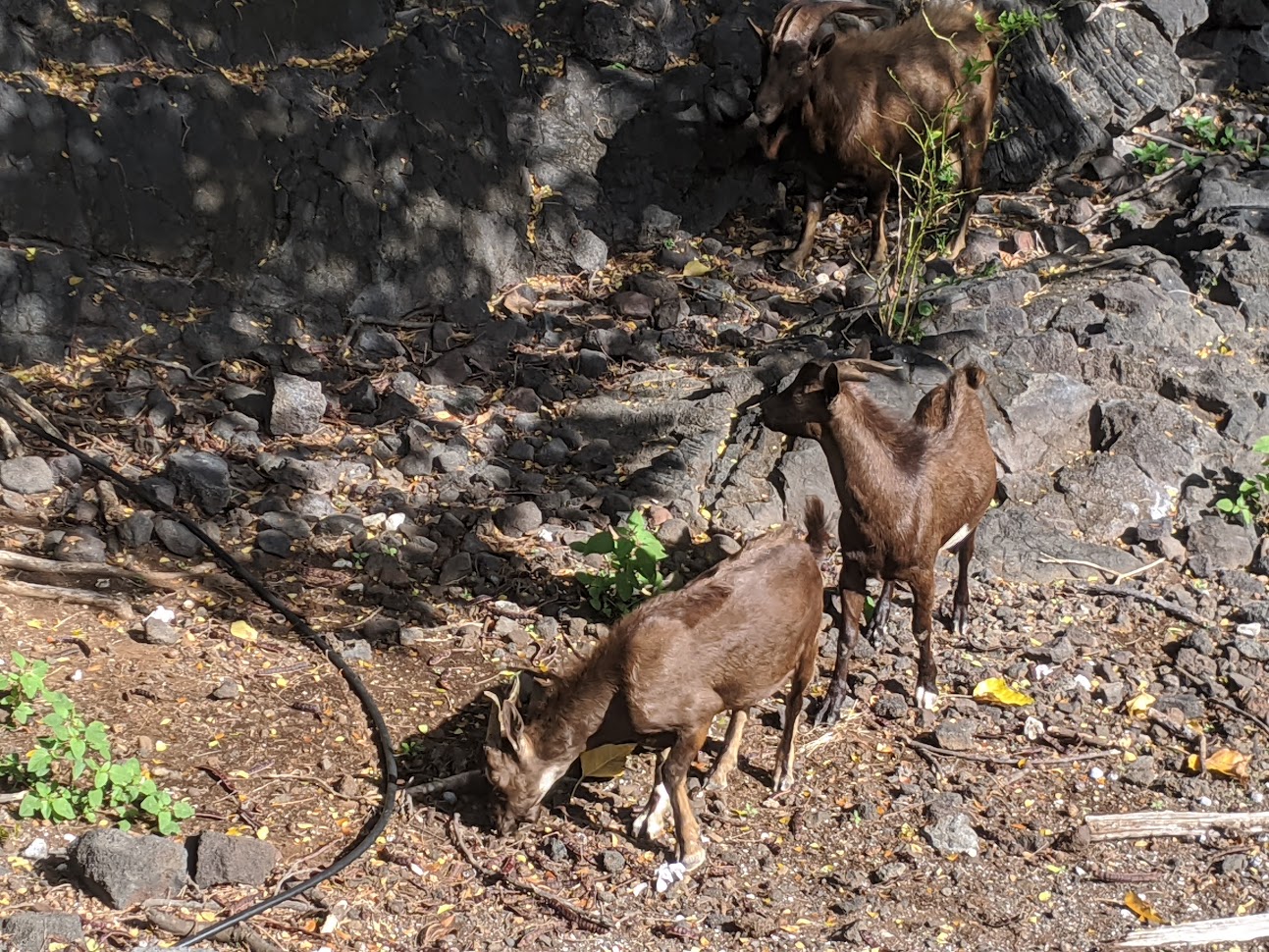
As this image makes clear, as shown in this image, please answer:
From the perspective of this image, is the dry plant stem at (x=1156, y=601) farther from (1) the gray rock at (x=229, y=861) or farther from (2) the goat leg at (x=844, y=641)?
(1) the gray rock at (x=229, y=861)

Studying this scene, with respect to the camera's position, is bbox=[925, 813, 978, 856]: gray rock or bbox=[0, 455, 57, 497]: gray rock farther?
bbox=[0, 455, 57, 497]: gray rock

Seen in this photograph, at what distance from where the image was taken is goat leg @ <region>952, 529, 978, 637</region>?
6879 millimetres

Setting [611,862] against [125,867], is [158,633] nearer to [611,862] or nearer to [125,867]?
[125,867]

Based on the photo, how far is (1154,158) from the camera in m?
10.8

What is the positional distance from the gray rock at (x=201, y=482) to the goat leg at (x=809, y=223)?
16.0 ft

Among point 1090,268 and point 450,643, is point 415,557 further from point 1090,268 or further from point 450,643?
point 1090,268

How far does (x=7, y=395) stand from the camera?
721cm

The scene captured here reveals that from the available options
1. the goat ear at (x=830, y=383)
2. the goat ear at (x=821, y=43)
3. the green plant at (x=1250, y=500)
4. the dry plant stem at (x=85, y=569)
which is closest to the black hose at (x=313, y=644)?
the dry plant stem at (x=85, y=569)

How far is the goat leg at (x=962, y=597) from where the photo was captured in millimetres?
6879

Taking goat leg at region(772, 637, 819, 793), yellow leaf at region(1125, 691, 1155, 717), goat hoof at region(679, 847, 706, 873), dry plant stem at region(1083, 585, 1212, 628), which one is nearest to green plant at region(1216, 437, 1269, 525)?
dry plant stem at region(1083, 585, 1212, 628)

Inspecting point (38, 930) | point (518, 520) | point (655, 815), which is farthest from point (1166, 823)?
point (38, 930)

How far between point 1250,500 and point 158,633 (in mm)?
6083

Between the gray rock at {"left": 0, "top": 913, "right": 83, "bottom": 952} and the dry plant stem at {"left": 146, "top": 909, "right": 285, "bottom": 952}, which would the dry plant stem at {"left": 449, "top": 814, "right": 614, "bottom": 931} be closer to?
the dry plant stem at {"left": 146, "top": 909, "right": 285, "bottom": 952}

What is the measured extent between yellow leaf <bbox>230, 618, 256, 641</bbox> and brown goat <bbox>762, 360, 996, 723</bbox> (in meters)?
2.74
